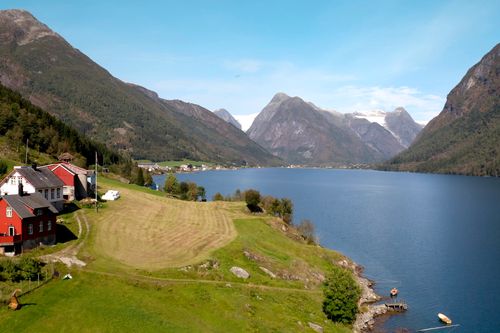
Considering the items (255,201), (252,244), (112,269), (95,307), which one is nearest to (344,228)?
(255,201)

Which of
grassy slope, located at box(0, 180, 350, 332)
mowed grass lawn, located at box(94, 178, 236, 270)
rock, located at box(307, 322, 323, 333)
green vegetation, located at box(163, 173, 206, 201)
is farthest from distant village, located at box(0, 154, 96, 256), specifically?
green vegetation, located at box(163, 173, 206, 201)

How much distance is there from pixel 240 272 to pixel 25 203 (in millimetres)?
32449

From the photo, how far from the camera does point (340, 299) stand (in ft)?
217

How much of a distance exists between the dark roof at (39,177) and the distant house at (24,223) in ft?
31.3

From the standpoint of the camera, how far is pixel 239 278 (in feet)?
221

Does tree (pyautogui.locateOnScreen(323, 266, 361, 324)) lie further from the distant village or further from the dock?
the distant village

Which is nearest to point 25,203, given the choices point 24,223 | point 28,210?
point 28,210

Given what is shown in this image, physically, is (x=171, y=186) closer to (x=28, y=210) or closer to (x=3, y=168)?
(x=3, y=168)

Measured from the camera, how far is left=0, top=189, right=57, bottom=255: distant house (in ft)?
197

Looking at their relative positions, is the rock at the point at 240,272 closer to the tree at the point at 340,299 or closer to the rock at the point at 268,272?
the rock at the point at 268,272

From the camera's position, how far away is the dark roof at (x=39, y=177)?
247ft

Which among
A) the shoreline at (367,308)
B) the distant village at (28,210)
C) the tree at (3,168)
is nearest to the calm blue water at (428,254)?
the shoreline at (367,308)

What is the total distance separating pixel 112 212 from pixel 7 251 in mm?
31231

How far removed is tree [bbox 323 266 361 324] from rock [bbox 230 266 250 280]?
12079mm
